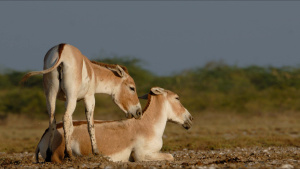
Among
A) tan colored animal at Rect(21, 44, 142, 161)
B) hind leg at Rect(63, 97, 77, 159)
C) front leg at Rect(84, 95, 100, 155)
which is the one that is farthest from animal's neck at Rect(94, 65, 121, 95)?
hind leg at Rect(63, 97, 77, 159)

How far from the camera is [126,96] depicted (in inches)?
385

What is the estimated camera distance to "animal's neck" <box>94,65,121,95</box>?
31.0 ft

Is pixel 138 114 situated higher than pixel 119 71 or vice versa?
pixel 119 71

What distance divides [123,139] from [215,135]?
9.23 m

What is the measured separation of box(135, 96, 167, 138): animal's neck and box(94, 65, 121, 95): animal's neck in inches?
33.5

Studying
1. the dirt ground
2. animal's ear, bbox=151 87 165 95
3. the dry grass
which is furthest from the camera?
the dry grass

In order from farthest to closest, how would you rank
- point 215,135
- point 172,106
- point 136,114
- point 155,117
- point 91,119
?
1. point 215,135
2. point 172,106
3. point 155,117
4. point 136,114
5. point 91,119

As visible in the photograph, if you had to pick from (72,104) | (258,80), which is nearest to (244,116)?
(258,80)

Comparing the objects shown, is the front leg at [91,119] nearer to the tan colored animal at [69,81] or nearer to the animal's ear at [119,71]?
the tan colored animal at [69,81]

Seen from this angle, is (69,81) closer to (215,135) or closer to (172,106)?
(172,106)

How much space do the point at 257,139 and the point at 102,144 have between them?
23.8 ft

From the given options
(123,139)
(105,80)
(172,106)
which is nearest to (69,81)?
(105,80)

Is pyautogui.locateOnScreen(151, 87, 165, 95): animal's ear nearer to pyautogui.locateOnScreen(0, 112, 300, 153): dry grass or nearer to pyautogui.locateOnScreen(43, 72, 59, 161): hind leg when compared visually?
pyautogui.locateOnScreen(43, 72, 59, 161): hind leg

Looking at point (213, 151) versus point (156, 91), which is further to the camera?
point (213, 151)
